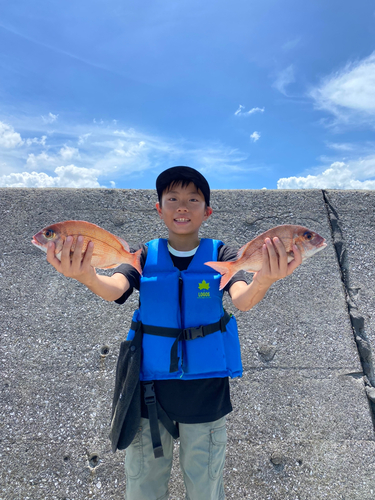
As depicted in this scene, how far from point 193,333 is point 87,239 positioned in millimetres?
873

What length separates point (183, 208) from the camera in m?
1.90

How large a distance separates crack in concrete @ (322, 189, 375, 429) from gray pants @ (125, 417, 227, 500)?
1.73 meters

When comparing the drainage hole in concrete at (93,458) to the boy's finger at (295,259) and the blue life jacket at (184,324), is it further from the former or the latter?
the boy's finger at (295,259)

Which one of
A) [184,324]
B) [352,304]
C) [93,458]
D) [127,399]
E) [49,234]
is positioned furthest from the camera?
[352,304]

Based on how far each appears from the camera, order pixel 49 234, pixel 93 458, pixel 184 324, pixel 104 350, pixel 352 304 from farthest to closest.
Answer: pixel 352 304 → pixel 104 350 → pixel 93 458 → pixel 184 324 → pixel 49 234

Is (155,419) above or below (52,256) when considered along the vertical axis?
below

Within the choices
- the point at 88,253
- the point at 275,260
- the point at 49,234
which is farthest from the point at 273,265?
the point at 49,234

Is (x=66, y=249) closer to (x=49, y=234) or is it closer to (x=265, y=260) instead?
(x=49, y=234)

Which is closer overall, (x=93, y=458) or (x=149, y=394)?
(x=149, y=394)

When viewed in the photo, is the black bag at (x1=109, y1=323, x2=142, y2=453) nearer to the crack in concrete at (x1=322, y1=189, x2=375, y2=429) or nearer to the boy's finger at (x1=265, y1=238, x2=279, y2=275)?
the boy's finger at (x1=265, y1=238, x2=279, y2=275)

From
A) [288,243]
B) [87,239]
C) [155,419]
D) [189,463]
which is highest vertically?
[87,239]

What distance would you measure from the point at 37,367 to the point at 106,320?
0.72 m

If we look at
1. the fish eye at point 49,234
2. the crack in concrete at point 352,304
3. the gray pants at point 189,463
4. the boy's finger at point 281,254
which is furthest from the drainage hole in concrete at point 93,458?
the crack in concrete at point 352,304

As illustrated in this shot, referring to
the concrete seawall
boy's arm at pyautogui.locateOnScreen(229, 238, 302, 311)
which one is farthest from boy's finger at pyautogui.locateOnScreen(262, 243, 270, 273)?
the concrete seawall
